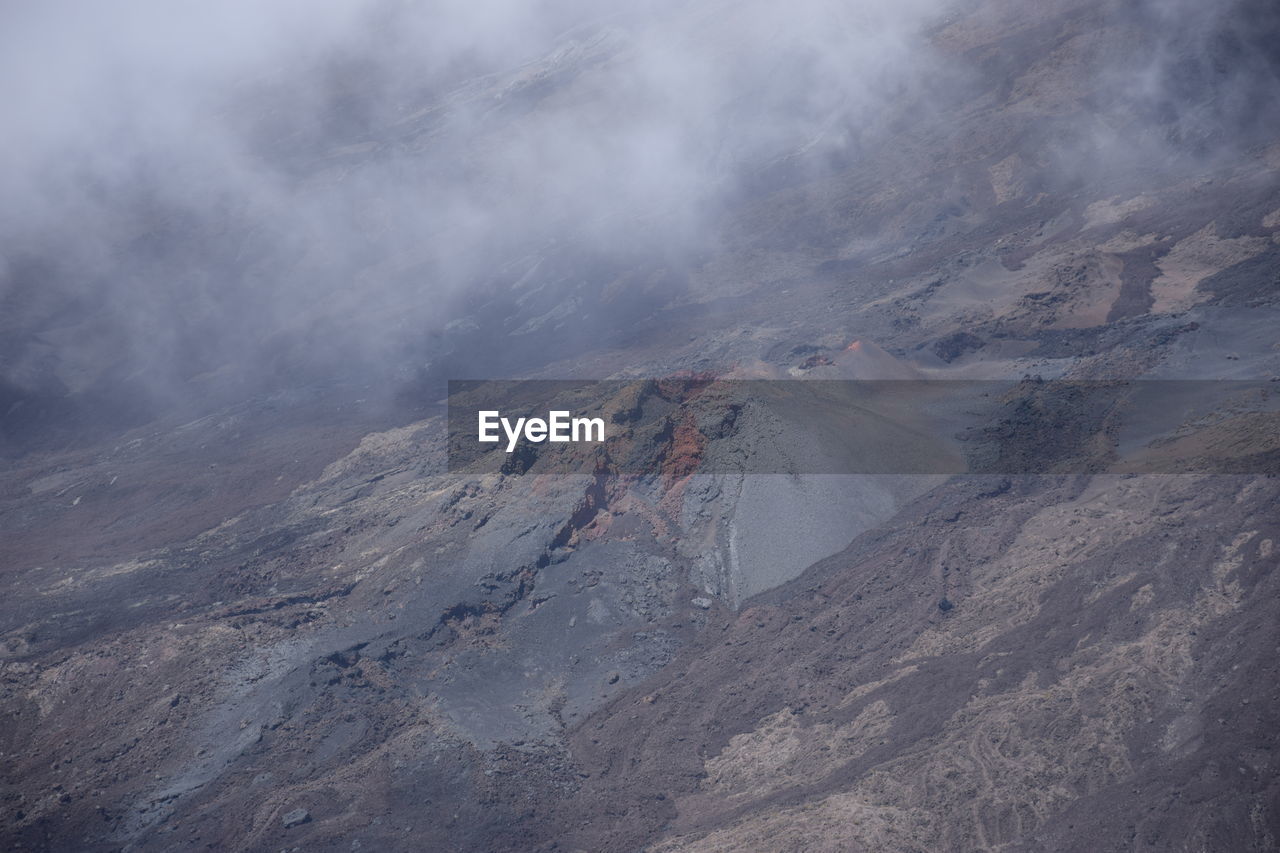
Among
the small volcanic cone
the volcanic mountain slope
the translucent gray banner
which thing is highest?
the small volcanic cone

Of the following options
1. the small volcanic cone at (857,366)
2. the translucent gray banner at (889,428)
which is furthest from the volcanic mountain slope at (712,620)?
the translucent gray banner at (889,428)

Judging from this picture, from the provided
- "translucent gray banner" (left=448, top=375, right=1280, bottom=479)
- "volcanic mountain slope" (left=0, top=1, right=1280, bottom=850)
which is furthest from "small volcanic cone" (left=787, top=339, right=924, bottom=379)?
"translucent gray banner" (left=448, top=375, right=1280, bottom=479)

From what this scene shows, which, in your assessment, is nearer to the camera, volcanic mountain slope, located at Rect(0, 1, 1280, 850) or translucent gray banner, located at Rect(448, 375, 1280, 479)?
volcanic mountain slope, located at Rect(0, 1, 1280, 850)

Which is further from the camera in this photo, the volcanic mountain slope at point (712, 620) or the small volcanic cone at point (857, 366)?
the small volcanic cone at point (857, 366)

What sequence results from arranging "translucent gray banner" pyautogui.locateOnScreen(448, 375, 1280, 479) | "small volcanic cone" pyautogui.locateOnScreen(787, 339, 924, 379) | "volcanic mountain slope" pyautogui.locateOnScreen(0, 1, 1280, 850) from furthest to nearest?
"small volcanic cone" pyautogui.locateOnScreen(787, 339, 924, 379) → "translucent gray banner" pyautogui.locateOnScreen(448, 375, 1280, 479) → "volcanic mountain slope" pyautogui.locateOnScreen(0, 1, 1280, 850)

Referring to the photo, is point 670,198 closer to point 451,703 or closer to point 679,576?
point 679,576

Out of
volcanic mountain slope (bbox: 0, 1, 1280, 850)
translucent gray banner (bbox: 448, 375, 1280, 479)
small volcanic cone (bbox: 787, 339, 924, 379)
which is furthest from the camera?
small volcanic cone (bbox: 787, 339, 924, 379)

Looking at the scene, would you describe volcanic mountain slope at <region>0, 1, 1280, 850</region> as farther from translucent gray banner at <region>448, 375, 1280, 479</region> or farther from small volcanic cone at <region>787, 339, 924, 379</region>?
translucent gray banner at <region>448, 375, 1280, 479</region>

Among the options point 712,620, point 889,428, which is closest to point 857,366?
point 889,428

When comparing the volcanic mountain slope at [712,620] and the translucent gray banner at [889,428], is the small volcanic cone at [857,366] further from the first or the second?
the translucent gray banner at [889,428]
